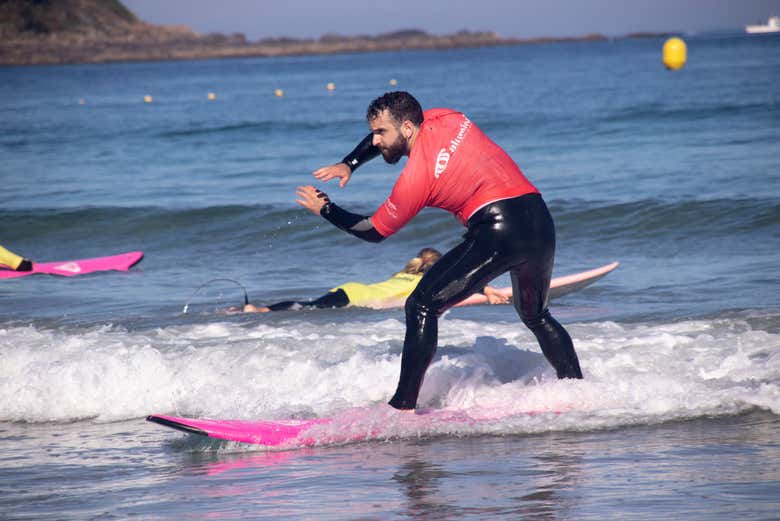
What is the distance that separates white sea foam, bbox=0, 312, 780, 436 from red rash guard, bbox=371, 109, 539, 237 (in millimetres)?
1216

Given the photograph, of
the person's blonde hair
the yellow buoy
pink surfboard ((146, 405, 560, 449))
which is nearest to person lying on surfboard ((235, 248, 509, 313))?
the person's blonde hair

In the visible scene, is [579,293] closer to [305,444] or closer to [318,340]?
[318,340]

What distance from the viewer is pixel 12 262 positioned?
12484mm

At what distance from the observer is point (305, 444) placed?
18.7 ft

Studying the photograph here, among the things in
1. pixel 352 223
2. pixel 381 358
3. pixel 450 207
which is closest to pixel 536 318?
pixel 450 207

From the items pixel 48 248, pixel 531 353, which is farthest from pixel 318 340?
pixel 48 248

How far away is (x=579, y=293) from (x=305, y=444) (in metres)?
5.27

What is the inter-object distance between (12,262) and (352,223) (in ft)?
27.4

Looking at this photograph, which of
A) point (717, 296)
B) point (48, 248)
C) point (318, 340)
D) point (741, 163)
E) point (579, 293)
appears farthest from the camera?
point (741, 163)

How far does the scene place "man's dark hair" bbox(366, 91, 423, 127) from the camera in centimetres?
533

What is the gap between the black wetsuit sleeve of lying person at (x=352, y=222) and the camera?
5355 millimetres

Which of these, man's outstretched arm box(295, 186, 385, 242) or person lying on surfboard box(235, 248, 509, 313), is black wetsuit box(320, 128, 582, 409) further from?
person lying on surfboard box(235, 248, 509, 313)

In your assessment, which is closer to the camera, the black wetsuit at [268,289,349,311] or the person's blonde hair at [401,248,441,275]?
the black wetsuit at [268,289,349,311]

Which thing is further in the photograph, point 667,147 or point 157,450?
point 667,147
